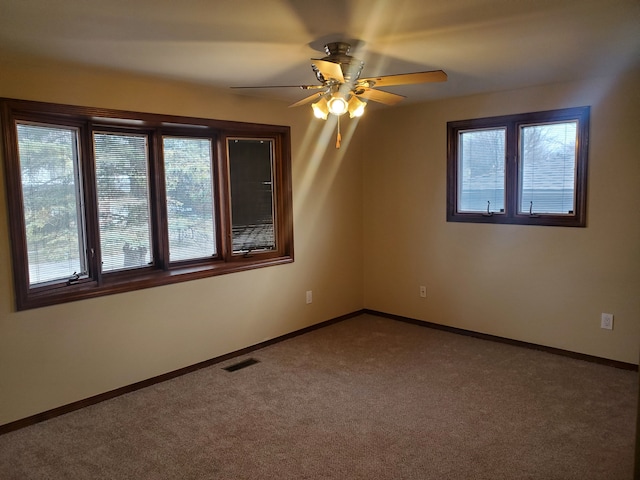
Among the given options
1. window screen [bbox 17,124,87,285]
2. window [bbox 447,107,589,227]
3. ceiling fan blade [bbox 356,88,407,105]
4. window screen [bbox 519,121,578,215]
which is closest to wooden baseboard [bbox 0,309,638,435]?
window screen [bbox 17,124,87,285]

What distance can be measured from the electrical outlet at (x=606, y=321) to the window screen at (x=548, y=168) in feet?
2.82

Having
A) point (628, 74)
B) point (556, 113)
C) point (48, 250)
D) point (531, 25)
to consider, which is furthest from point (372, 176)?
point (48, 250)

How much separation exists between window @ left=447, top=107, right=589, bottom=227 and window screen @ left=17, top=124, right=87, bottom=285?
10.5ft

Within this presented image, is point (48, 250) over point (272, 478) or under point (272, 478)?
over

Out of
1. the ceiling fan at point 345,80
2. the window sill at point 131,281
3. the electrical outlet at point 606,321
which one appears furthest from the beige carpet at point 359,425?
the ceiling fan at point 345,80

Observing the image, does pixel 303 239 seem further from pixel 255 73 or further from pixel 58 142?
pixel 58 142

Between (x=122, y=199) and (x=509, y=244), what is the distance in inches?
128

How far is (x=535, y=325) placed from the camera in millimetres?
4141

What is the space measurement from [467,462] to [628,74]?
9.81 ft

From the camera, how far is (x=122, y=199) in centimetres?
356

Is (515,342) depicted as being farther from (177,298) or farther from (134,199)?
(134,199)

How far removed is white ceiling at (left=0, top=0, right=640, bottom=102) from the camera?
2.10 metres

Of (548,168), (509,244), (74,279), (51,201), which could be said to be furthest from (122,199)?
(548,168)

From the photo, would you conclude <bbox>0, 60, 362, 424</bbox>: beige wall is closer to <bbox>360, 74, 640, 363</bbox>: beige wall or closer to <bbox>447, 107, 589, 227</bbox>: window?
<bbox>360, 74, 640, 363</bbox>: beige wall
